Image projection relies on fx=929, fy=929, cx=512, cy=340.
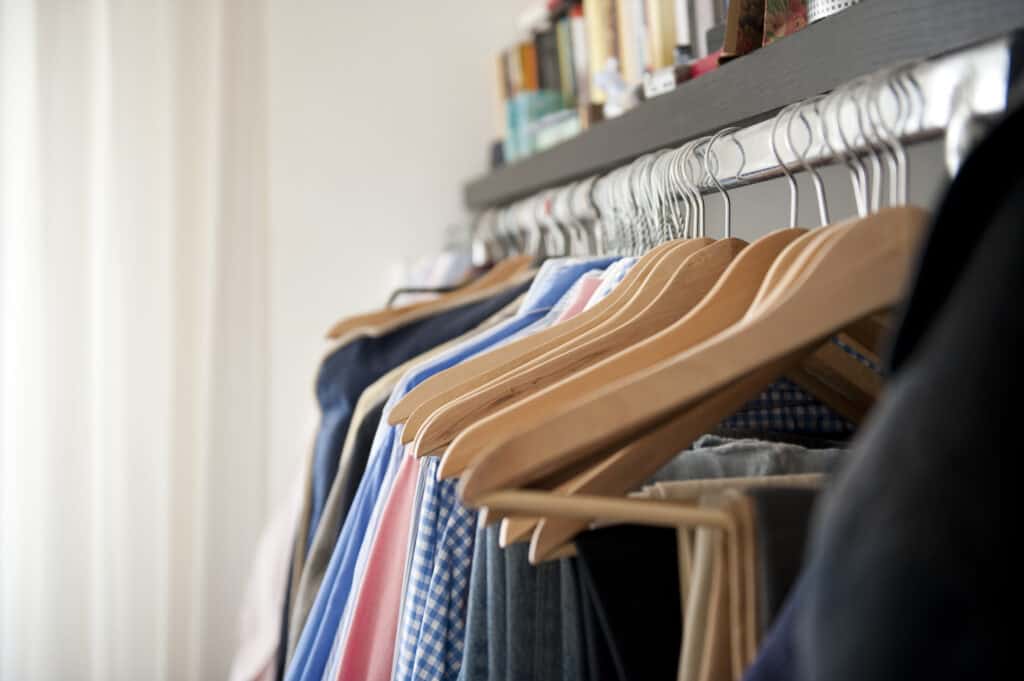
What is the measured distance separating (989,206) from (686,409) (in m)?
0.21

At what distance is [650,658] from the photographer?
Answer: 0.49 meters

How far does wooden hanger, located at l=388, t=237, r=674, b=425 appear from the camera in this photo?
0.64m

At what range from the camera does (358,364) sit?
1.12m

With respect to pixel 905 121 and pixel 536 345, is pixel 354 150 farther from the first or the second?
pixel 905 121

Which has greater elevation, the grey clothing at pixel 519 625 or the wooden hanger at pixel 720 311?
the wooden hanger at pixel 720 311

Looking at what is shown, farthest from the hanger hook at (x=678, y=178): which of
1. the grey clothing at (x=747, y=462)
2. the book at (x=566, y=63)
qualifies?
the book at (x=566, y=63)

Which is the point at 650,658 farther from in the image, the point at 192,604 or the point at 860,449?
the point at 192,604

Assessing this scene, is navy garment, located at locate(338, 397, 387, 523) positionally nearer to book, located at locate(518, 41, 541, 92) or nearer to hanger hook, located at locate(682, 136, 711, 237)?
hanger hook, located at locate(682, 136, 711, 237)

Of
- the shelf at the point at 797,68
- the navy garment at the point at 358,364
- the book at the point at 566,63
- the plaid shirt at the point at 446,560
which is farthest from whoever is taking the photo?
the book at the point at 566,63

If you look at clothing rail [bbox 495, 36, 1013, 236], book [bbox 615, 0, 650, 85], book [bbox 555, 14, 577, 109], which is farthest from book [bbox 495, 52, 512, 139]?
clothing rail [bbox 495, 36, 1013, 236]

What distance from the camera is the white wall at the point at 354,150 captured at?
5.51ft

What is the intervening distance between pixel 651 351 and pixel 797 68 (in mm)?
350

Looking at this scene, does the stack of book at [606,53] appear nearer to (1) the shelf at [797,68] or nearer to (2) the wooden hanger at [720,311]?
(1) the shelf at [797,68]

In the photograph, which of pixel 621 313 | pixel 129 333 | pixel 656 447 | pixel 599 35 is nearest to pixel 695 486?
pixel 656 447
